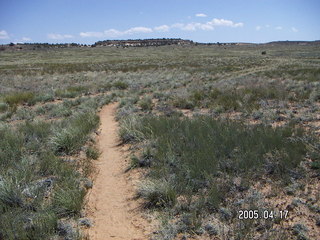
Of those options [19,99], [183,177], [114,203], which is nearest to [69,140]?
[114,203]

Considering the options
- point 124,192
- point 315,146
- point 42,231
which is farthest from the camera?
point 315,146

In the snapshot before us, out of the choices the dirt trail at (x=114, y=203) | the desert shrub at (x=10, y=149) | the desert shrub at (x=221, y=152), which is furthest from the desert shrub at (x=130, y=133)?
the desert shrub at (x=10, y=149)

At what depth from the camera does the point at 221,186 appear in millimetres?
4641

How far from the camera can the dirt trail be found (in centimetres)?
393

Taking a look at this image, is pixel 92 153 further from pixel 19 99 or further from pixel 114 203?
pixel 19 99

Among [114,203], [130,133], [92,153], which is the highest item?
[130,133]

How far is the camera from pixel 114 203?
473cm

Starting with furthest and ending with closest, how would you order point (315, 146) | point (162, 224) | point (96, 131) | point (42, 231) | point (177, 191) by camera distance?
point (96, 131) → point (315, 146) → point (177, 191) → point (162, 224) → point (42, 231)

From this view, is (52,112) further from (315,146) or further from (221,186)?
(315,146)

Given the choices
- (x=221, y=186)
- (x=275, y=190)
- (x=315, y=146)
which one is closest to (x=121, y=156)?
(x=221, y=186)

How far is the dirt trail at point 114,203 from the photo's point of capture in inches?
155

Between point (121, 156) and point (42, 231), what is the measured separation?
11.0 feet

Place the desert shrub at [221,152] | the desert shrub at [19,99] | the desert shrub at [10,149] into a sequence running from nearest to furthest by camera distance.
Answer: the desert shrub at [221,152], the desert shrub at [10,149], the desert shrub at [19,99]

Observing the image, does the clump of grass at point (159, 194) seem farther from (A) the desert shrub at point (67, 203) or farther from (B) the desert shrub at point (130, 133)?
(B) the desert shrub at point (130, 133)
